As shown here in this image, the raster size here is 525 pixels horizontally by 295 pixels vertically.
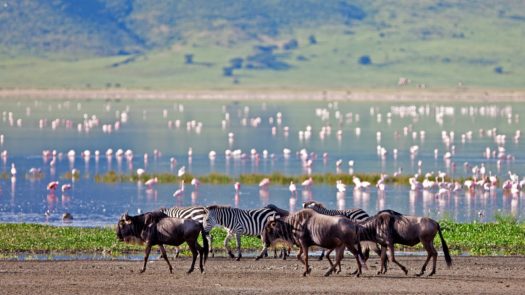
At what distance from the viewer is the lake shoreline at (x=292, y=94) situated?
5408 inches

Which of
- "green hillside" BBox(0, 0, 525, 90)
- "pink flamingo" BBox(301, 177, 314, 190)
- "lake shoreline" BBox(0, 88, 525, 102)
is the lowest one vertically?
"pink flamingo" BBox(301, 177, 314, 190)

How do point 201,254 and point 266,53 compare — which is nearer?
point 201,254

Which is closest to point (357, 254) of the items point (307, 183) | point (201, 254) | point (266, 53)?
point (201, 254)

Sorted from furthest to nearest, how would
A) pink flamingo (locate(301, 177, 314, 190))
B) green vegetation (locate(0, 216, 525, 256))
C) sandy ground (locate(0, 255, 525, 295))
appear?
pink flamingo (locate(301, 177, 314, 190)), green vegetation (locate(0, 216, 525, 256)), sandy ground (locate(0, 255, 525, 295))

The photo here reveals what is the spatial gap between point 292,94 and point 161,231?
12424cm

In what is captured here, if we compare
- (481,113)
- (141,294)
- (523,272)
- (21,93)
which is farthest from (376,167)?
(21,93)

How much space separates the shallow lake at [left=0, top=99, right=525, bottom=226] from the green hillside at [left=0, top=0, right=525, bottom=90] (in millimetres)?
47965

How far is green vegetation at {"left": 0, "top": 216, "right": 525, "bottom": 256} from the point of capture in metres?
21.9

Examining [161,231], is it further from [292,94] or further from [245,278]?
[292,94]

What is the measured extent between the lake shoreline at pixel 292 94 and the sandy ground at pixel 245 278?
11741 cm

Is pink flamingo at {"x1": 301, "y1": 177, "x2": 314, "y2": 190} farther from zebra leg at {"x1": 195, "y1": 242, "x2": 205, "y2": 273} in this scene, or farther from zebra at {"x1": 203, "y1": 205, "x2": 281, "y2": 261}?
zebra leg at {"x1": 195, "y1": 242, "x2": 205, "y2": 273}

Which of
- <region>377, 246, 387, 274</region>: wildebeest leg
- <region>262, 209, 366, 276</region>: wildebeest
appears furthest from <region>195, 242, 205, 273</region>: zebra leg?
<region>377, 246, 387, 274</region>: wildebeest leg

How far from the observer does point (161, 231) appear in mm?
18672

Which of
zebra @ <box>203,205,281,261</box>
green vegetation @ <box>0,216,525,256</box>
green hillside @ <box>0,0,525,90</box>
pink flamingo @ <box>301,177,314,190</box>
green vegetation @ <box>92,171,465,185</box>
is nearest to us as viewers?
zebra @ <box>203,205,281,261</box>
